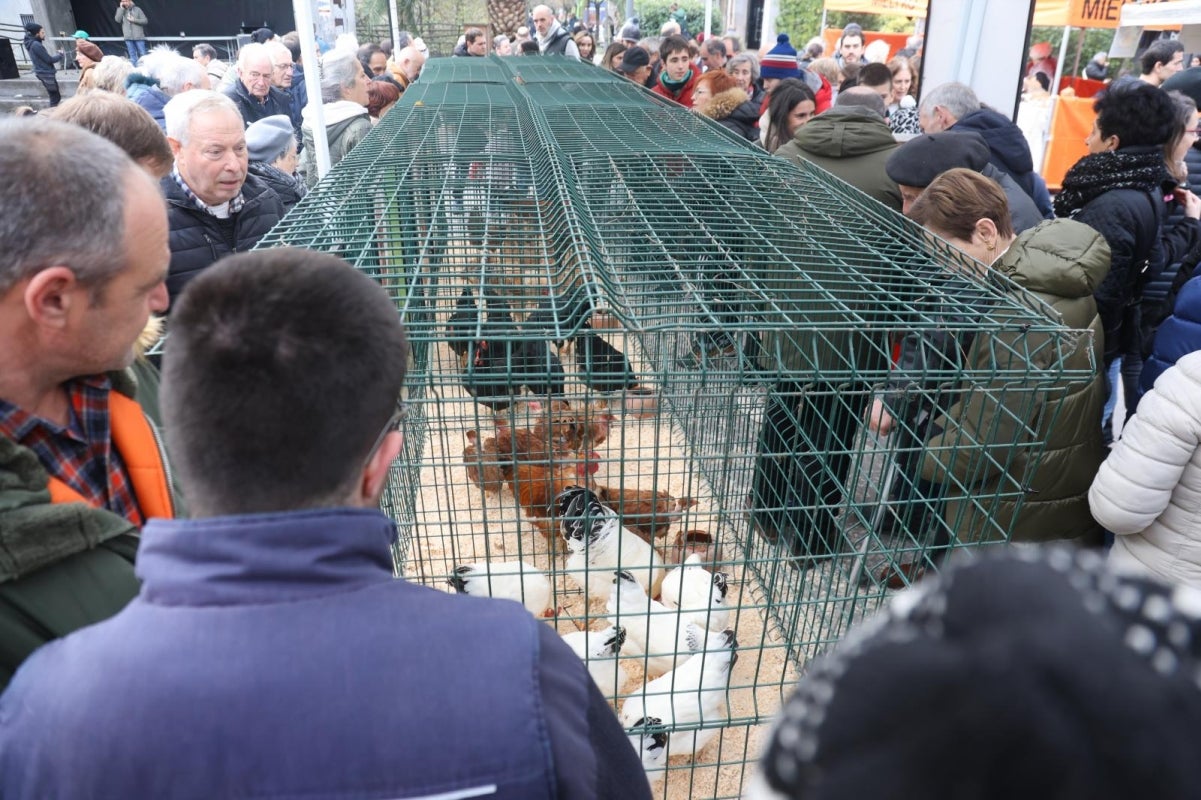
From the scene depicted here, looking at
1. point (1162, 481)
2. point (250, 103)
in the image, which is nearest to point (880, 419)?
point (1162, 481)

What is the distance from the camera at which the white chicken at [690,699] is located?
1803 mm

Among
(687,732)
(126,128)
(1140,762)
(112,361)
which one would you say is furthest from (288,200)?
(1140,762)

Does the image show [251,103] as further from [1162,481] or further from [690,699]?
[1162,481]

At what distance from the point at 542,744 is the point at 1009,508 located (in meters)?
2.00

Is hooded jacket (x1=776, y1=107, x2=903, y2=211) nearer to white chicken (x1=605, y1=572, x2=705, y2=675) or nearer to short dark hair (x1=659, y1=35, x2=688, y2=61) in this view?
white chicken (x1=605, y1=572, x2=705, y2=675)

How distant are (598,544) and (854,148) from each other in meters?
2.08

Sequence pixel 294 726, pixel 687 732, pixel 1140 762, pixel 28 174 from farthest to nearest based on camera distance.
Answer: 1. pixel 687 732
2. pixel 28 174
3. pixel 294 726
4. pixel 1140 762

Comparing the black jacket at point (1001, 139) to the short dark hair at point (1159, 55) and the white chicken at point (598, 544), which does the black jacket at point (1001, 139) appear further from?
the short dark hair at point (1159, 55)

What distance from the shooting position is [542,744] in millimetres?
689

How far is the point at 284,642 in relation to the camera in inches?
25.8

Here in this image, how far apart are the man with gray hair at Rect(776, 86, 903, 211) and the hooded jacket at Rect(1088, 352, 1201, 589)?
1.65 meters

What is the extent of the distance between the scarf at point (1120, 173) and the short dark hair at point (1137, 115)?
0.04 m

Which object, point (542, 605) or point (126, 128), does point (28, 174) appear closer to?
point (126, 128)

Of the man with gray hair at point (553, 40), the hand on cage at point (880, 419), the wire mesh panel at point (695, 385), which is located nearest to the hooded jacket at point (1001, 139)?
the wire mesh panel at point (695, 385)
